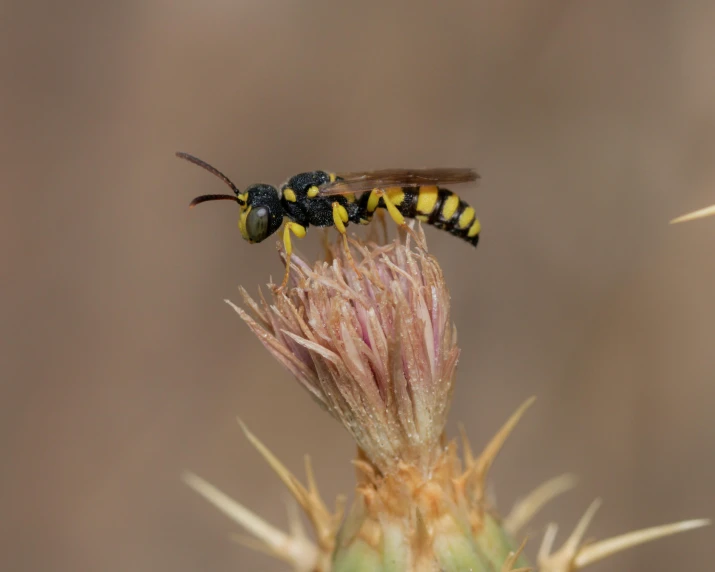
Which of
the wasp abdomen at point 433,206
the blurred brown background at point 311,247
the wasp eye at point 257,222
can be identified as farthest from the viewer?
the blurred brown background at point 311,247

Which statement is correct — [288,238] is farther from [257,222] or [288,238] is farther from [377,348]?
[377,348]

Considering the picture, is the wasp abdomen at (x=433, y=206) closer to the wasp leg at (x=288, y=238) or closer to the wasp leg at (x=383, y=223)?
the wasp leg at (x=383, y=223)

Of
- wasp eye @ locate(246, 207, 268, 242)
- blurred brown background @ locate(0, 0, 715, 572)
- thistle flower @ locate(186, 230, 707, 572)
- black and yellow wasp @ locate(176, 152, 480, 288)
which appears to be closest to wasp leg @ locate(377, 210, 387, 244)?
black and yellow wasp @ locate(176, 152, 480, 288)

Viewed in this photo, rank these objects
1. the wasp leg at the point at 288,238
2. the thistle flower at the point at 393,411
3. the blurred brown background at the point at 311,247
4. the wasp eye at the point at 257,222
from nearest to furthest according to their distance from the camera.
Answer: the thistle flower at the point at 393,411 → the wasp leg at the point at 288,238 → the wasp eye at the point at 257,222 → the blurred brown background at the point at 311,247

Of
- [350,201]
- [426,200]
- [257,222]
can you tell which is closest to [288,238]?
[257,222]

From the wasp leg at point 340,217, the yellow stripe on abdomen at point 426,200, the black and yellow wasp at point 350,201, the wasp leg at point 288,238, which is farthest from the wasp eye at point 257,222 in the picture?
the yellow stripe on abdomen at point 426,200

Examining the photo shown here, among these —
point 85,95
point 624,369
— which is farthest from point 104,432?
point 624,369

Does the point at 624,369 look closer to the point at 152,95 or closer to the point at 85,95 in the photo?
the point at 152,95
